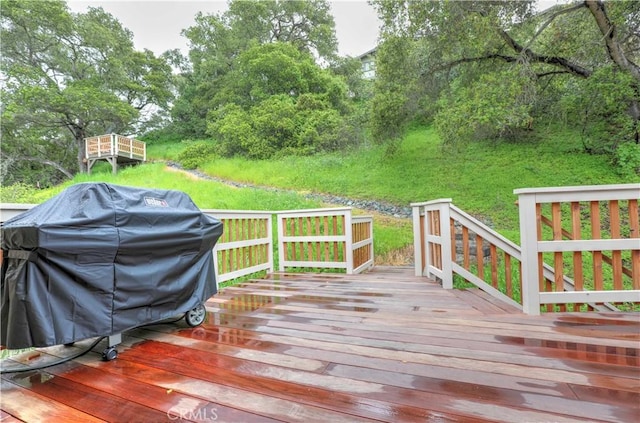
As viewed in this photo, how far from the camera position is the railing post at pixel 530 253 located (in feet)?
6.98

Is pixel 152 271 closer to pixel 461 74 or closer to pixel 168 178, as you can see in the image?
pixel 461 74

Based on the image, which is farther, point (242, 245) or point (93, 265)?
point (242, 245)

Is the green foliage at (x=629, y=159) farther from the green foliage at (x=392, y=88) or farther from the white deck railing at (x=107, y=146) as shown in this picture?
the white deck railing at (x=107, y=146)

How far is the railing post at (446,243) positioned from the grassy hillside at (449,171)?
483 centimetres

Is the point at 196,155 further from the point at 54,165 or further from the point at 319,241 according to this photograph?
the point at 319,241

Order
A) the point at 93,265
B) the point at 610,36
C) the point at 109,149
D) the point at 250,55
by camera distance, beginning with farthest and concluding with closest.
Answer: the point at 250,55, the point at 109,149, the point at 610,36, the point at 93,265

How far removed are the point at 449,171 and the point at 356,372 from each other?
8953 millimetres

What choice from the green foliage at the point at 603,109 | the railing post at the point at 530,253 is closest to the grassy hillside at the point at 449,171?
the green foliage at the point at 603,109

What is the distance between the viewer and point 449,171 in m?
9.18

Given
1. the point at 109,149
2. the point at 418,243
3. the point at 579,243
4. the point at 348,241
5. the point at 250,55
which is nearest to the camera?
the point at 579,243

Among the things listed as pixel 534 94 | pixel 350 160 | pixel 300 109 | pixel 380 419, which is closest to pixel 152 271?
pixel 380 419

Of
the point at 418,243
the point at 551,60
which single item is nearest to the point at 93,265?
the point at 418,243

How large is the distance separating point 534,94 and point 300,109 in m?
8.65

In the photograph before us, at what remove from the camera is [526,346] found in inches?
64.1
